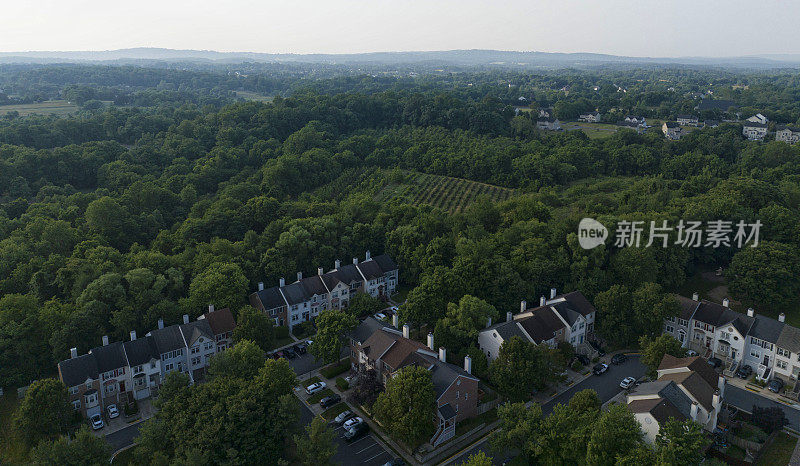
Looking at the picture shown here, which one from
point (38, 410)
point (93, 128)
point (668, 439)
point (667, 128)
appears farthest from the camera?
point (667, 128)

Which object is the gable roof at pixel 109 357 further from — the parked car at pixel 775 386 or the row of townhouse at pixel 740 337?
the parked car at pixel 775 386

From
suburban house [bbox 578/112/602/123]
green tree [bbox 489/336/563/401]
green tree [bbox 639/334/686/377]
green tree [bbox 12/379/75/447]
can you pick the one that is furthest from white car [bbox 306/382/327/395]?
suburban house [bbox 578/112/602/123]

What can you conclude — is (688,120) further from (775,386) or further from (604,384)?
(604,384)

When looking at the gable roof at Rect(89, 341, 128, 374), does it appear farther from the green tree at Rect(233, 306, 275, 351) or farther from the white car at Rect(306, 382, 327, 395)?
the white car at Rect(306, 382, 327, 395)

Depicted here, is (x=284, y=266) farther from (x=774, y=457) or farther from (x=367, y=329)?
(x=774, y=457)

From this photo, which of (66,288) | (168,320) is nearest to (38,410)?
(168,320)
